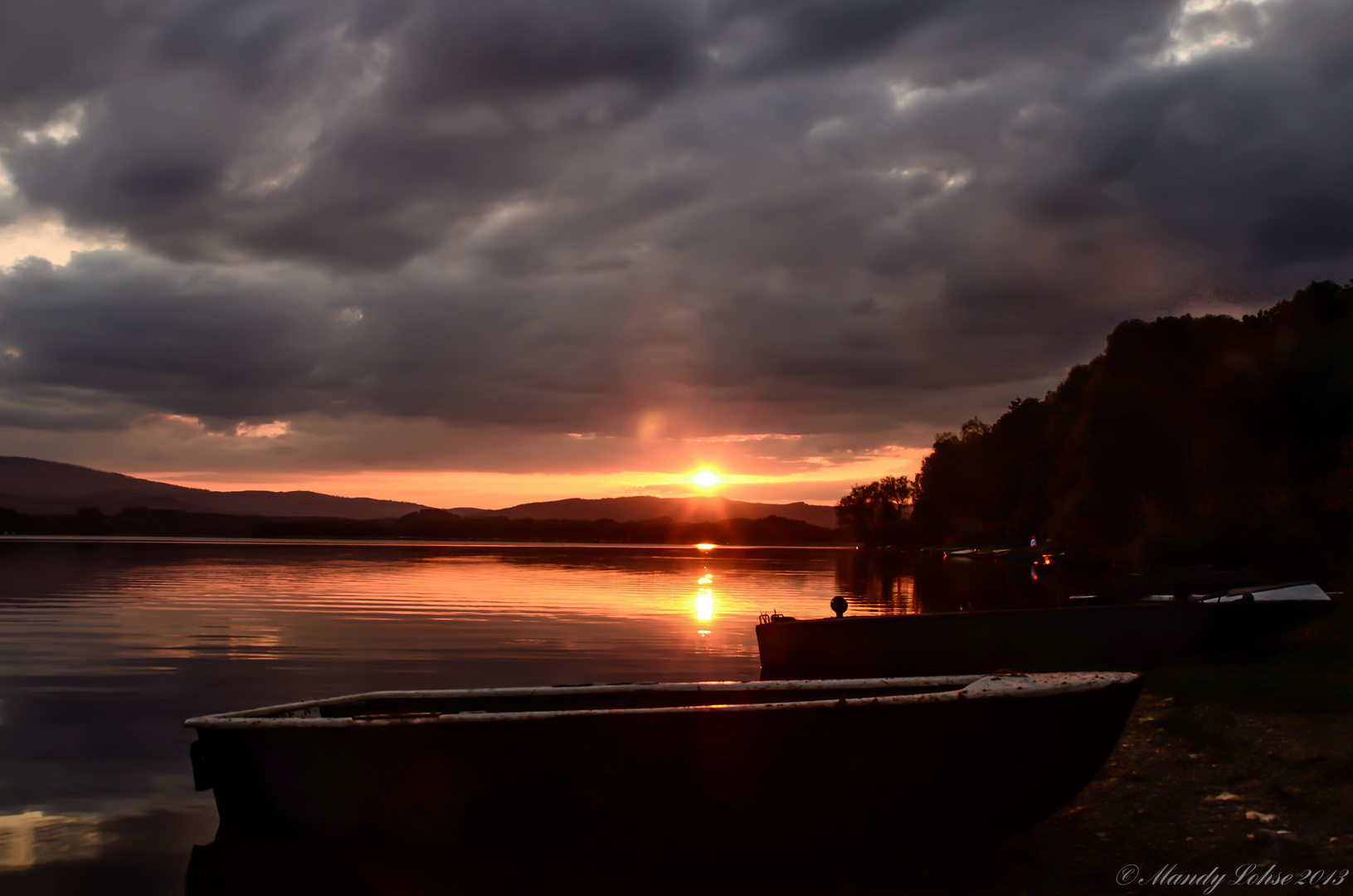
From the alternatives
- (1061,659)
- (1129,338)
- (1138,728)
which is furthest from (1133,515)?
(1138,728)

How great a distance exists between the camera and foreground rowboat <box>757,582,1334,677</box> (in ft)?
51.6

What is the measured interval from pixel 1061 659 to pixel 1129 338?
211 ft

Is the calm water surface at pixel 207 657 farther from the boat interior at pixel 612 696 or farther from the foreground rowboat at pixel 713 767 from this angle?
the foreground rowboat at pixel 713 767

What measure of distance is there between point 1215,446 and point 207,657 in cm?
5058

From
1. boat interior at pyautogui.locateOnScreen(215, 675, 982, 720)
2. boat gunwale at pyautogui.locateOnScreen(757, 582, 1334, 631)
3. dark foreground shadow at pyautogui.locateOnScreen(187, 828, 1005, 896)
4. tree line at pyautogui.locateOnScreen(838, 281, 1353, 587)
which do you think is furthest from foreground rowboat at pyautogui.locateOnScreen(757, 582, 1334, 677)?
tree line at pyautogui.locateOnScreen(838, 281, 1353, 587)

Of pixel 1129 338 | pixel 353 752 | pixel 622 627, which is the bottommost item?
pixel 622 627

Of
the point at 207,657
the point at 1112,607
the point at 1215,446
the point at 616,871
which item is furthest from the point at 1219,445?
the point at 616,871

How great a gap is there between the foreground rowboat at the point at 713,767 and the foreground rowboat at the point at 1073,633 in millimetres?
8653

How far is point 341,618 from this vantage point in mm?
28516

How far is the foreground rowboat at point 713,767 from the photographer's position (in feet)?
23.5

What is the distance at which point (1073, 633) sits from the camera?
15938 millimetres

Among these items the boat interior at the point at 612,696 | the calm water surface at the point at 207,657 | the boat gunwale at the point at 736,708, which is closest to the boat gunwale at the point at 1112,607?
the calm water surface at the point at 207,657

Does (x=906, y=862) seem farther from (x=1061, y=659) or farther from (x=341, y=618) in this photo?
(x=341, y=618)

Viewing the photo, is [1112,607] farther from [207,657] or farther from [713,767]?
[207,657]
